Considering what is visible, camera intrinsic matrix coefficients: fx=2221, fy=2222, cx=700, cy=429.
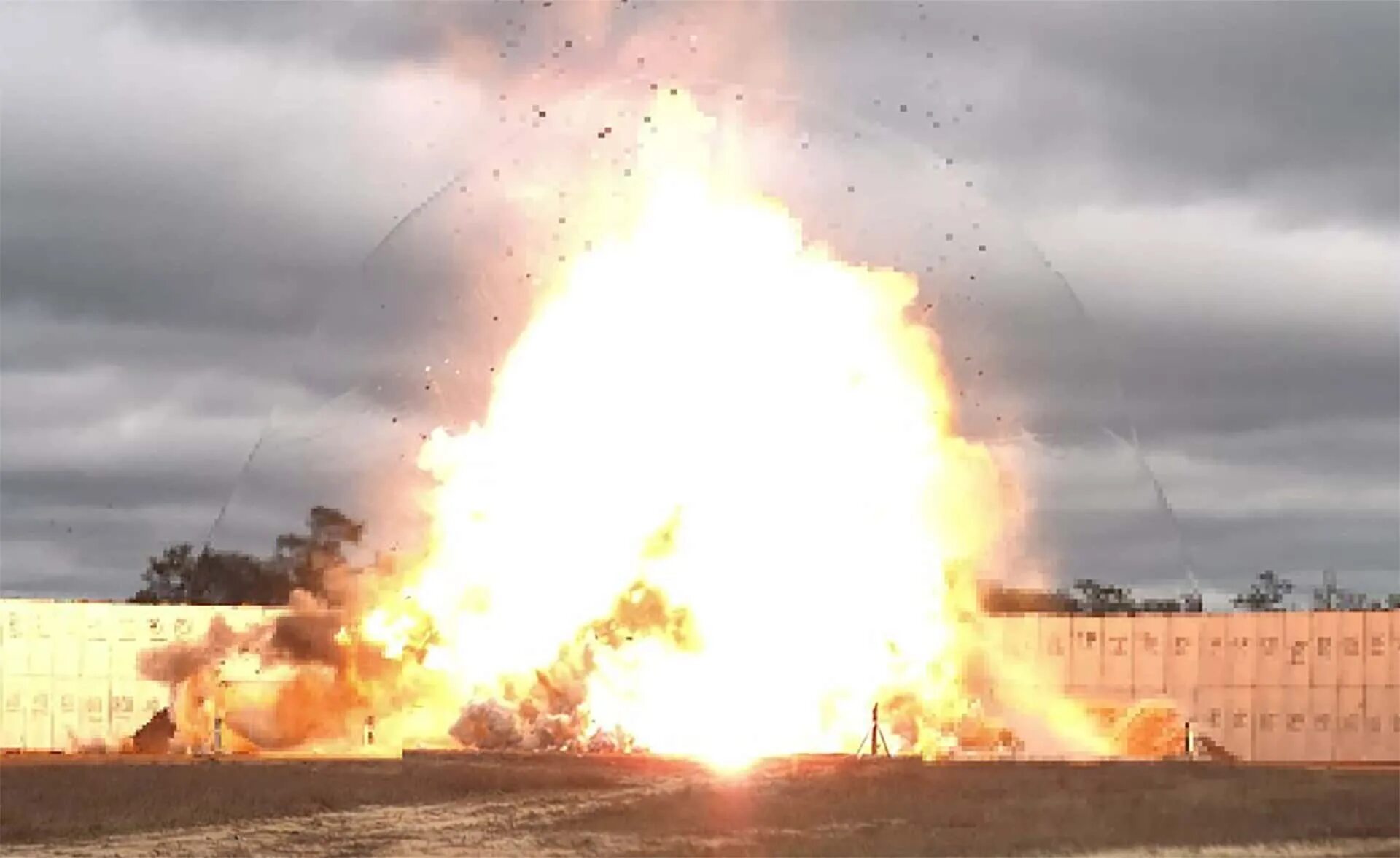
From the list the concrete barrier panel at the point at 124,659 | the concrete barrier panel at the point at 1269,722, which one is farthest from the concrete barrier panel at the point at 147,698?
the concrete barrier panel at the point at 1269,722

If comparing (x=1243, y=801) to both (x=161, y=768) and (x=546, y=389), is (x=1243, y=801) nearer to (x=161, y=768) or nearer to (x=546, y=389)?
(x=161, y=768)

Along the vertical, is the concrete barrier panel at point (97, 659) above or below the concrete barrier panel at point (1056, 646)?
below

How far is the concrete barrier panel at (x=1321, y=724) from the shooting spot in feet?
229

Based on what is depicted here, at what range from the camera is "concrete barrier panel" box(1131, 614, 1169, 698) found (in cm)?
7388

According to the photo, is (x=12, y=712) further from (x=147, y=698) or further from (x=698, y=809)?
(x=698, y=809)

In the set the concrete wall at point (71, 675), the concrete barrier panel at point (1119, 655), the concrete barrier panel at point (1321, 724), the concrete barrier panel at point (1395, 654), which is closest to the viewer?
the concrete barrier panel at point (1395, 654)

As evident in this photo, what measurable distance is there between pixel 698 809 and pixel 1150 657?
3302 centimetres

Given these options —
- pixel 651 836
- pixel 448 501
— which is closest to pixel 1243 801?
pixel 651 836

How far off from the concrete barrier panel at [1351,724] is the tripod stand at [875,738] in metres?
17.7

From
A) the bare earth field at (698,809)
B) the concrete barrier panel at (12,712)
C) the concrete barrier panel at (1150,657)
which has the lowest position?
the concrete barrier panel at (12,712)

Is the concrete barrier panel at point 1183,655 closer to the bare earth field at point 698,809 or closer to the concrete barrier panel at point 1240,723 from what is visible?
the concrete barrier panel at point 1240,723

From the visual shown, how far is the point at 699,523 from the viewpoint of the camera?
204 feet

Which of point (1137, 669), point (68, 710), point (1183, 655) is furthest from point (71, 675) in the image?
point (1183, 655)

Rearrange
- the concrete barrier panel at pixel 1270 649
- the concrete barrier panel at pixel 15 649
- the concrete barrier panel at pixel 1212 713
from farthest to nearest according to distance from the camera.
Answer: the concrete barrier panel at pixel 15 649
the concrete barrier panel at pixel 1212 713
the concrete barrier panel at pixel 1270 649
